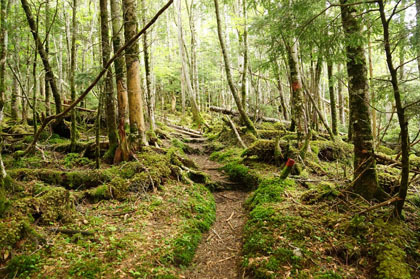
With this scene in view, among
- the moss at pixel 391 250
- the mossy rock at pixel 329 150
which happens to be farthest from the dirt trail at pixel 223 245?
the mossy rock at pixel 329 150

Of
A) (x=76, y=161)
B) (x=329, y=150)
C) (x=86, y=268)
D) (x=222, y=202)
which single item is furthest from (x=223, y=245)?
(x=329, y=150)

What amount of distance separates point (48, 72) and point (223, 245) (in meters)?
7.88

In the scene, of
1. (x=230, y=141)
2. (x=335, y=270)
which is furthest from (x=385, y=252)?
(x=230, y=141)

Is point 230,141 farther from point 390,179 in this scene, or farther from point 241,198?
point 390,179

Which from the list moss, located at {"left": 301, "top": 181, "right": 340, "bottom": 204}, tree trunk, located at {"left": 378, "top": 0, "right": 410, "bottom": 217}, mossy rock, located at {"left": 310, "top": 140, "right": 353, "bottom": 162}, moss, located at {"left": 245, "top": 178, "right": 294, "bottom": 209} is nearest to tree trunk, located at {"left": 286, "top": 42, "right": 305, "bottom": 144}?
mossy rock, located at {"left": 310, "top": 140, "right": 353, "bottom": 162}

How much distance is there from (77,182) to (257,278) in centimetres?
420

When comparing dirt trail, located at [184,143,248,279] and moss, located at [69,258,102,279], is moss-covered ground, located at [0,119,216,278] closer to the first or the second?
moss, located at [69,258,102,279]

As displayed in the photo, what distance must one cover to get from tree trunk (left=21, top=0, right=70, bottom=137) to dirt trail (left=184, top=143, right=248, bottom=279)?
6.04 m

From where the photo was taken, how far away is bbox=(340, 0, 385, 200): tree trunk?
4.25 metres

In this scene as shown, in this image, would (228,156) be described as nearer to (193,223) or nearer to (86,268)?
(193,223)

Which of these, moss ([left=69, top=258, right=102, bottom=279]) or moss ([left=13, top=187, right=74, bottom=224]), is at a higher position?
moss ([left=13, top=187, right=74, bottom=224])

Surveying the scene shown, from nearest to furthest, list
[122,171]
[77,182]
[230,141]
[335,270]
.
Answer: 1. [335,270]
2. [77,182]
3. [122,171]
4. [230,141]

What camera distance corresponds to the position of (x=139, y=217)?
4707mm

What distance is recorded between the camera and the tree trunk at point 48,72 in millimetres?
6883
